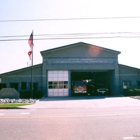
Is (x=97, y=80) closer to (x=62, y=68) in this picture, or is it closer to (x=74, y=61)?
(x=74, y=61)

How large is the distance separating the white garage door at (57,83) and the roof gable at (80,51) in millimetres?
3302

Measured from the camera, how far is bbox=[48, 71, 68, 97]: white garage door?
117 feet

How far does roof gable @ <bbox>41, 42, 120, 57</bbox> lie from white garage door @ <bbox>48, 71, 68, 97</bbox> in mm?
3302

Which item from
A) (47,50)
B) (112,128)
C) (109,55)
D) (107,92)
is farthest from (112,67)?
(112,128)

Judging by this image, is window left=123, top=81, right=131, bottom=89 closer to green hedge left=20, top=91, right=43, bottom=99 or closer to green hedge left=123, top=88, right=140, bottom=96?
green hedge left=123, top=88, right=140, bottom=96

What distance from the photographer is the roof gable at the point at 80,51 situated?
117ft

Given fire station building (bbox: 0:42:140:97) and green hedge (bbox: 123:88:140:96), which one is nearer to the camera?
green hedge (bbox: 123:88:140:96)

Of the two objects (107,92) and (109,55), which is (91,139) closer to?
(109,55)

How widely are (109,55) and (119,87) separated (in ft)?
19.6

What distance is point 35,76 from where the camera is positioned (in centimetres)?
3575

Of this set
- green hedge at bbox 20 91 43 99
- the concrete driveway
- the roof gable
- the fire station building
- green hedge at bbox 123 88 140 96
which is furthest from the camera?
the roof gable

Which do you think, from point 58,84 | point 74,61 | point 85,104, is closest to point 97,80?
point 74,61

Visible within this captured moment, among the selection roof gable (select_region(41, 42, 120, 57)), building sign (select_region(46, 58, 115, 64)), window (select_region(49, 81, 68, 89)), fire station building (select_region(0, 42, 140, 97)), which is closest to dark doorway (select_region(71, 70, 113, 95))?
fire station building (select_region(0, 42, 140, 97))

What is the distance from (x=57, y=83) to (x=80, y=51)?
6932 mm
